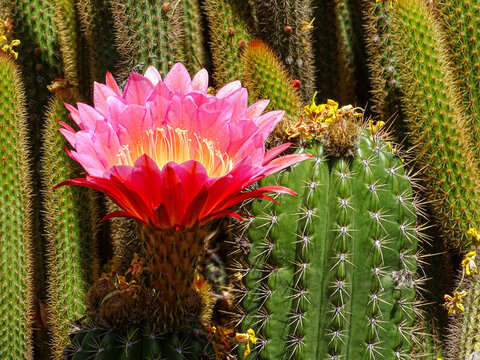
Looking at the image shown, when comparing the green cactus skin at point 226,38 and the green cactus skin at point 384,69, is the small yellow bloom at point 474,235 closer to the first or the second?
the green cactus skin at point 384,69

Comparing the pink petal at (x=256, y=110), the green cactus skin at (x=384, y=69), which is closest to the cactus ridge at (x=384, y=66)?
the green cactus skin at (x=384, y=69)

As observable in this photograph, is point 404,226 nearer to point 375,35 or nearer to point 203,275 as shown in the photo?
point 203,275

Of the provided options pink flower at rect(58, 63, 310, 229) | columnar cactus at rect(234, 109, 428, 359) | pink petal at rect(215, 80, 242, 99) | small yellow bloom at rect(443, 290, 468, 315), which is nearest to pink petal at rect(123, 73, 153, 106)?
pink flower at rect(58, 63, 310, 229)

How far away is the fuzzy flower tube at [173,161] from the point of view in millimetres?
983

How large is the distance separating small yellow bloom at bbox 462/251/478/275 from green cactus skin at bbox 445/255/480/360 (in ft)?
0.13

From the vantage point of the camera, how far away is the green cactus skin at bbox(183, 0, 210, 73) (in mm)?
1875

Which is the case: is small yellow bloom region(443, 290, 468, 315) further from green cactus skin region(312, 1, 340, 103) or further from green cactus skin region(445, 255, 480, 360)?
green cactus skin region(312, 1, 340, 103)

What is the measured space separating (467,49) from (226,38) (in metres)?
0.81

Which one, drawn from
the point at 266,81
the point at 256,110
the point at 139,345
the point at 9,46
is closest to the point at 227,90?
the point at 256,110

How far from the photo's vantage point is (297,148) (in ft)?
4.58

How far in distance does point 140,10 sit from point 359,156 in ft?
2.64

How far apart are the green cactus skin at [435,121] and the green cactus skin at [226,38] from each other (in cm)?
51

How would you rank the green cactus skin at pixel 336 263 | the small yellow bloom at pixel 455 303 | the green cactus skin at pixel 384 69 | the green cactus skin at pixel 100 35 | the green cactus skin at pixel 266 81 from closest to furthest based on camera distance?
the green cactus skin at pixel 336 263 < the small yellow bloom at pixel 455 303 < the green cactus skin at pixel 266 81 < the green cactus skin at pixel 384 69 < the green cactus skin at pixel 100 35

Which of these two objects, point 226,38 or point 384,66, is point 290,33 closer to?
point 226,38
